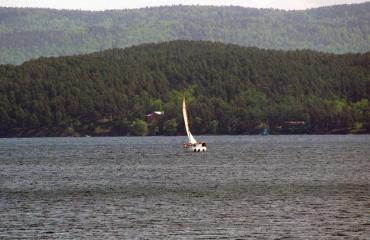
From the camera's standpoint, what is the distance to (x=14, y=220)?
73625 mm

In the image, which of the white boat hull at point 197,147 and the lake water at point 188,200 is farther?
the white boat hull at point 197,147

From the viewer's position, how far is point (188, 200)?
87.3 meters

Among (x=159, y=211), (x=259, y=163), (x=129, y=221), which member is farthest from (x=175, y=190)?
(x=259, y=163)

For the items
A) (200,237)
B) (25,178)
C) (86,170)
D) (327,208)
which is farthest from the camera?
(86,170)

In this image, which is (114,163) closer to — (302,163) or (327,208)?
(302,163)

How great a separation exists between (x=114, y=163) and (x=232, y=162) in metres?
18.6

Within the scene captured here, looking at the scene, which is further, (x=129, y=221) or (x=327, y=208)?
(x=327, y=208)

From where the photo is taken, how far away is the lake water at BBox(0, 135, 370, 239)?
2645 inches

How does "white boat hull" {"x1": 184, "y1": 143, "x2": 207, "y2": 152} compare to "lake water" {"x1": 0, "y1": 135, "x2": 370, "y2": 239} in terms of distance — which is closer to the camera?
"lake water" {"x1": 0, "y1": 135, "x2": 370, "y2": 239}

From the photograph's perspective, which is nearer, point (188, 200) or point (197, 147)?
point (188, 200)

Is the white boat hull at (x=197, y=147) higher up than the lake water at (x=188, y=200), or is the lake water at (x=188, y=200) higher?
the white boat hull at (x=197, y=147)

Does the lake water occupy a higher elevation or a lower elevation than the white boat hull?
lower

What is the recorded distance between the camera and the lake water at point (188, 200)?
67.2 metres

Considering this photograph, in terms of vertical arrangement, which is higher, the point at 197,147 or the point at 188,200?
the point at 197,147
